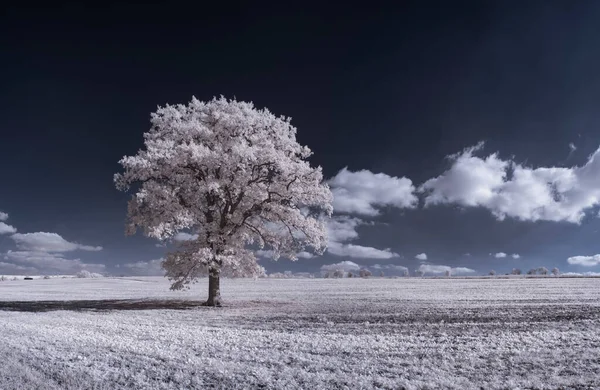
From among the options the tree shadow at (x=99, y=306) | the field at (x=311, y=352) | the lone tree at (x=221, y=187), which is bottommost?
the field at (x=311, y=352)

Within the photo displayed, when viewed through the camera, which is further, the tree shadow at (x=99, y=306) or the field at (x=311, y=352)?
the tree shadow at (x=99, y=306)

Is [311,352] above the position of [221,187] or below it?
below

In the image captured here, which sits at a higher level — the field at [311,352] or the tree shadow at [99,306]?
the tree shadow at [99,306]

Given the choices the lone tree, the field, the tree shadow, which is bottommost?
the field

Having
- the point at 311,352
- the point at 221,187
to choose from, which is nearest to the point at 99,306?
the point at 221,187

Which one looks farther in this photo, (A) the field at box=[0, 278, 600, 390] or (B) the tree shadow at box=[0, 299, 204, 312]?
(B) the tree shadow at box=[0, 299, 204, 312]

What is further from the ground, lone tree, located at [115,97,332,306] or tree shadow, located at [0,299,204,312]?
lone tree, located at [115,97,332,306]

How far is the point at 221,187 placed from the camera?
31016mm

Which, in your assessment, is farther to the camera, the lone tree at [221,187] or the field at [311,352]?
the lone tree at [221,187]

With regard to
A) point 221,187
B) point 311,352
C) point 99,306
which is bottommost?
point 311,352

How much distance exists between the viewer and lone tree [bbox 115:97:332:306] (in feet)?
98.0

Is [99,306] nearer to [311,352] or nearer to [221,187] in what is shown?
[221,187]

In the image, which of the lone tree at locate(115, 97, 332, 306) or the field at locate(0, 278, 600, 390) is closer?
the field at locate(0, 278, 600, 390)

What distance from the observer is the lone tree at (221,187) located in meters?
29.9
